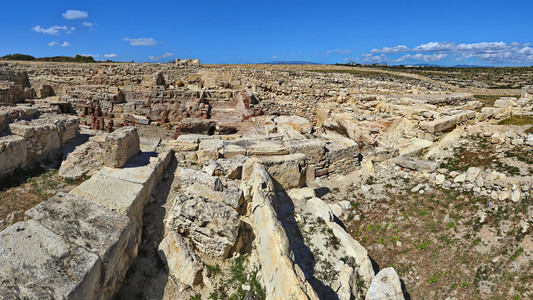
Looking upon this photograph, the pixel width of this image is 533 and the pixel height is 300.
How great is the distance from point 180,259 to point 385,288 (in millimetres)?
3119

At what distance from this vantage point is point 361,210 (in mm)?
7121

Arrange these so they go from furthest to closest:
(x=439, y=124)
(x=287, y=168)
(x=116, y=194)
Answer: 1. (x=439, y=124)
2. (x=287, y=168)
3. (x=116, y=194)

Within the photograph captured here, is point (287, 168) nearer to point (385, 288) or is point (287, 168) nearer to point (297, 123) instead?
point (385, 288)

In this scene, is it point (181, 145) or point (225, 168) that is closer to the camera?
point (225, 168)

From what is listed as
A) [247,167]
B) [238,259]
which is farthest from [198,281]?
[247,167]

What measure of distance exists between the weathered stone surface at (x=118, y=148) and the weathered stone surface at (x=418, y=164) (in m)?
6.55

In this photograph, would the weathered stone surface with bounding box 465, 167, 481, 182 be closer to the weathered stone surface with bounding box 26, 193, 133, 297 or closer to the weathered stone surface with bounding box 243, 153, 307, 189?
the weathered stone surface with bounding box 243, 153, 307, 189

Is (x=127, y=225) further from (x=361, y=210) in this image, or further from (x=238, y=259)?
(x=361, y=210)

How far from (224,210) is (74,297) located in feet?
7.18

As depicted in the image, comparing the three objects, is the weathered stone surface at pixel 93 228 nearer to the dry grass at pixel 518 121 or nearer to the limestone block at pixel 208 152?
the limestone block at pixel 208 152

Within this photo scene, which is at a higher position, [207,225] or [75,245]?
[75,245]

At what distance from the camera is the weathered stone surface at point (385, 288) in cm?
469

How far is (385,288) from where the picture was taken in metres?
4.77

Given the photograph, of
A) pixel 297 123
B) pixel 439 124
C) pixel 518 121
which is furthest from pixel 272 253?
pixel 518 121
